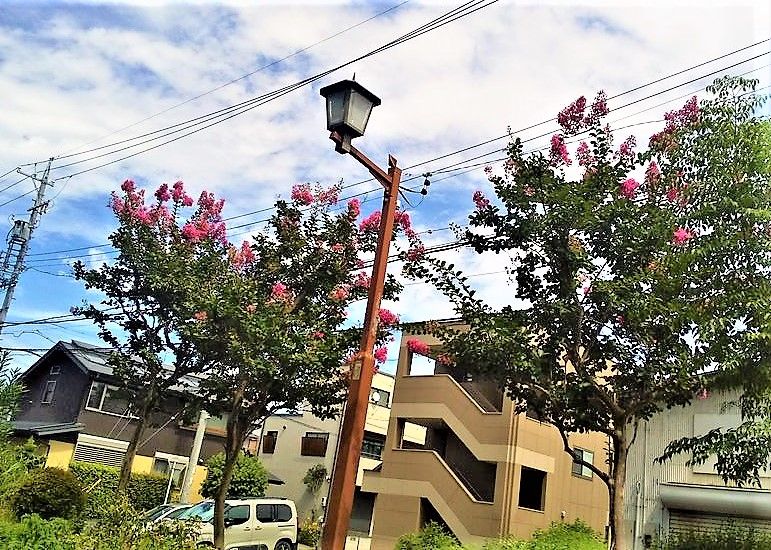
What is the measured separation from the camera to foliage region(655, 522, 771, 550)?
38.7 ft

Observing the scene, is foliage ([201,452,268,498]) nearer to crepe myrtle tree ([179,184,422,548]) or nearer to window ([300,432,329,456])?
window ([300,432,329,456])

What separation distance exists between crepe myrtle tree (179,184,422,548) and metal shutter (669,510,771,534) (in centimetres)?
684

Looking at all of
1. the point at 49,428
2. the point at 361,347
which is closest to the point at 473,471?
the point at 361,347

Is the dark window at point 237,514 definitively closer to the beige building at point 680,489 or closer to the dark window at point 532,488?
the dark window at point 532,488

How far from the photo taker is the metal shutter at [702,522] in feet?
41.4

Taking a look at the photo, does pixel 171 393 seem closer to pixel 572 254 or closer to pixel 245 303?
pixel 245 303

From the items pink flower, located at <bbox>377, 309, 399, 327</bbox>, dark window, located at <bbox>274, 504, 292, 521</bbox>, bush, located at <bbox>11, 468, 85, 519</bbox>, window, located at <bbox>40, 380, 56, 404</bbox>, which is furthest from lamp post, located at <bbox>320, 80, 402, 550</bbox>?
window, located at <bbox>40, 380, 56, 404</bbox>

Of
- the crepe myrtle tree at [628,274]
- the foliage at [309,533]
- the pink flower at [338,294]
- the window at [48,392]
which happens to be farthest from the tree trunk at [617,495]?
the window at [48,392]

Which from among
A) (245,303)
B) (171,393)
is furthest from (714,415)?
(171,393)

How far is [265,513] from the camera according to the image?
53.9 feet

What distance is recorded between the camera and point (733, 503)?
1291 cm

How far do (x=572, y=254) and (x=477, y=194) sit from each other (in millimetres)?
1797

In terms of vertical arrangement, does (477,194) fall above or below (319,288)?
above

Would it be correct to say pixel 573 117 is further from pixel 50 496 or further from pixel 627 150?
pixel 50 496
